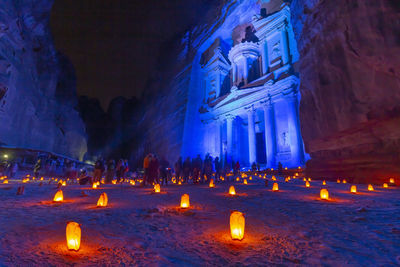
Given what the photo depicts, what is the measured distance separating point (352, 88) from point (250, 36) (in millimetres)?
28634

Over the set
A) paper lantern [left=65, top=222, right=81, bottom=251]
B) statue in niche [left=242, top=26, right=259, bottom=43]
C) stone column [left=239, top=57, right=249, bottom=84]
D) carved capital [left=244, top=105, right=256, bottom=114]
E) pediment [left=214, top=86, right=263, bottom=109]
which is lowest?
paper lantern [left=65, top=222, right=81, bottom=251]

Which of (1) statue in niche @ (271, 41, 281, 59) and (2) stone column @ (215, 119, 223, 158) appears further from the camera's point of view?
(2) stone column @ (215, 119, 223, 158)

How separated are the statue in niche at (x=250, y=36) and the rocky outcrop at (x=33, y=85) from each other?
28.4 meters

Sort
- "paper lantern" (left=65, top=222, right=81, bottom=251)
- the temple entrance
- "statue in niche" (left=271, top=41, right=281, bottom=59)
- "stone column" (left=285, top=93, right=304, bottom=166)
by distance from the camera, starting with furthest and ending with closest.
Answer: the temple entrance → "statue in niche" (left=271, top=41, right=281, bottom=59) → "stone column" (left=285, top=93, right=304, bottom=166) → "paper lantern" (left=65, top=222, right=81, bottom=251)

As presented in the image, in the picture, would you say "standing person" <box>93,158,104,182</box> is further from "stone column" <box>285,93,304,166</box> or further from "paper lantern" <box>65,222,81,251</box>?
"stone column" <box>285,93,304,166</box>

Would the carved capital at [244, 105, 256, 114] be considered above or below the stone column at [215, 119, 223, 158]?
above

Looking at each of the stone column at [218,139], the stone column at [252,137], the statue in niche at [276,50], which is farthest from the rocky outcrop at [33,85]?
the statue in niche at [276,50]

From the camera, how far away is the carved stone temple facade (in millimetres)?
23672

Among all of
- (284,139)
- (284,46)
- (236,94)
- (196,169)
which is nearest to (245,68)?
(236,94)

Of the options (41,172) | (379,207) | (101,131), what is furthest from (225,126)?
(101,131)

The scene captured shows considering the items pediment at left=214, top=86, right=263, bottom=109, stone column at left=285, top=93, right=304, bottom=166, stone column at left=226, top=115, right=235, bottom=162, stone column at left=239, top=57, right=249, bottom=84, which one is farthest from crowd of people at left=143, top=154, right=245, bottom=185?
stone column at left=239, top=57, right=249, bottom=84

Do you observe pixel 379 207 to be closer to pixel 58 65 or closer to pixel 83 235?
pixel 83 235

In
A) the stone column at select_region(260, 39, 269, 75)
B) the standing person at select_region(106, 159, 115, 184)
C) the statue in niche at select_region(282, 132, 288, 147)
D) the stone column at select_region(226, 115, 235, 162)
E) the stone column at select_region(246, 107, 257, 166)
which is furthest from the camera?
the stone column at select_region(226, 115, 235, 162)

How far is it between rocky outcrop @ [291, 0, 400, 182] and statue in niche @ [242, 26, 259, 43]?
22533 mm
